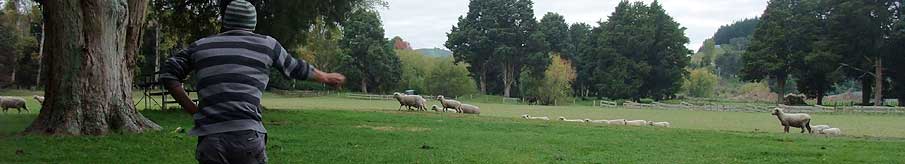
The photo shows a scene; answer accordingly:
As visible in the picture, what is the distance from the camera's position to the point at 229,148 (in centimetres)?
377

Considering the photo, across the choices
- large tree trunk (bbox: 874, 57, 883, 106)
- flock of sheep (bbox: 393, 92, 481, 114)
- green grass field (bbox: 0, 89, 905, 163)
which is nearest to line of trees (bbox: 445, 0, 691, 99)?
large tree trunk (bbox: 874, 57, 883, 106)

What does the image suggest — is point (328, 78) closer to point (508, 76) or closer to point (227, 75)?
point (227, 75)

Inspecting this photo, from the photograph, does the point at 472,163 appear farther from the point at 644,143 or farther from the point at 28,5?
the point at 28,5

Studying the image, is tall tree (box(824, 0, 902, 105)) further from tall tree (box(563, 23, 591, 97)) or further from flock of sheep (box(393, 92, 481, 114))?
flock of sheep (box(393, 92, 481, 114))

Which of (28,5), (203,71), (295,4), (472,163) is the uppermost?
(28,5)

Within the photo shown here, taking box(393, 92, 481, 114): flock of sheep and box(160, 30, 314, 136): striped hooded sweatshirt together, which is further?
box(393, 92, 481, 114): flock of sheep

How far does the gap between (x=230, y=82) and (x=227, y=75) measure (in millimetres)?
38

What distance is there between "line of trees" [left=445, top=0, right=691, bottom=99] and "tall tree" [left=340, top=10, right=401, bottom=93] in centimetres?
838

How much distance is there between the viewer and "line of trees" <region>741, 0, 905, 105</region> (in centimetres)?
5156

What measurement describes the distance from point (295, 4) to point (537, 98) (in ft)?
139

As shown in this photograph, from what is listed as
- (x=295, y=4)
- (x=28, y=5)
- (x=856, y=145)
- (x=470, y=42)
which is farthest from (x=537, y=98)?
(x=856, y=145)

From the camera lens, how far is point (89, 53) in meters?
11.3

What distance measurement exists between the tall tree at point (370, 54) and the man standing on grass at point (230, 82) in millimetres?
61646

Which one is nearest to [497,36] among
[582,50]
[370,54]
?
[582,50]
